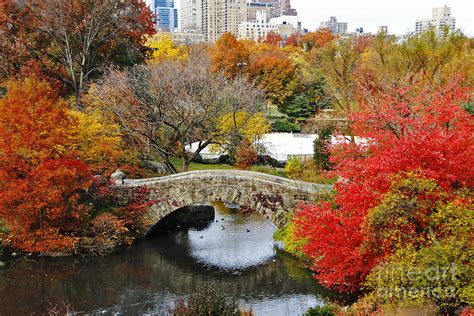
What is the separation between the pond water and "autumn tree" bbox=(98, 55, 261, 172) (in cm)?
532

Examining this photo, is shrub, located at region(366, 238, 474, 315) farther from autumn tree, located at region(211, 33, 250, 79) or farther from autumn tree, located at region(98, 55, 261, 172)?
autumn tree, located at region(211, 33, 250, 79)

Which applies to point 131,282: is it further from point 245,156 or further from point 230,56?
point 230,56

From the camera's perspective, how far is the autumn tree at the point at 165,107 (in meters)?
24.4

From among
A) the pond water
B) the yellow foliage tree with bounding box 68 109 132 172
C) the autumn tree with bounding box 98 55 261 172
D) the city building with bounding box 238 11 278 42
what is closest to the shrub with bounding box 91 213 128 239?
the pond water

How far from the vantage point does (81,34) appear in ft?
98.7

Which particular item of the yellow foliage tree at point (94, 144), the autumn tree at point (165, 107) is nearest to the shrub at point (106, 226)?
the yellow foliage tree at point (94, 144)

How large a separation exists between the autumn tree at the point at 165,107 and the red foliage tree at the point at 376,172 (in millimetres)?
9932

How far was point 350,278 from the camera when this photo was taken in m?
15.0

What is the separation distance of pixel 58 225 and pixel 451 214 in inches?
593

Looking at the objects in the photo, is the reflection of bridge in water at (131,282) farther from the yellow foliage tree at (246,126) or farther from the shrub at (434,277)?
the yellow foliage tree at (246,126)

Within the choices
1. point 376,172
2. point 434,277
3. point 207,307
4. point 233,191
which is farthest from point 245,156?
point 434,277

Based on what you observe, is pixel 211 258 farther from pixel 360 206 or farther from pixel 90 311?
pixel 360 206

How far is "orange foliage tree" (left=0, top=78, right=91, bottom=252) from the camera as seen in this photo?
17.9 m

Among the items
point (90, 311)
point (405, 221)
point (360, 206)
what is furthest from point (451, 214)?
point (90, 311)
